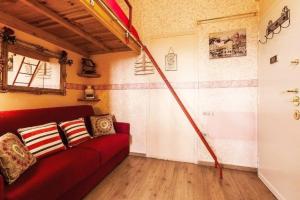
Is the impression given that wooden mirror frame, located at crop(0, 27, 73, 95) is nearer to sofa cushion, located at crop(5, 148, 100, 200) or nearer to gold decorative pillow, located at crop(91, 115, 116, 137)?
gold decorative pillow, located at crop(91, 115, 116, 137)

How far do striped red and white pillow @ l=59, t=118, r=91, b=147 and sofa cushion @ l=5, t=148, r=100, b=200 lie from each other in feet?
0.64

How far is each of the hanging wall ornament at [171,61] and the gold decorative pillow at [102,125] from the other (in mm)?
1272

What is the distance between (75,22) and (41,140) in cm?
140

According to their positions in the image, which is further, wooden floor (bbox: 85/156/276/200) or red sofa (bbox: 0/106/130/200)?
wooden floor (bbox: 85/156/276/200)

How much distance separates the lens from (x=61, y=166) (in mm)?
1342

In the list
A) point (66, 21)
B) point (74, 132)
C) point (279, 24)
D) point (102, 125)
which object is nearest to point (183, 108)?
point (102, 125)

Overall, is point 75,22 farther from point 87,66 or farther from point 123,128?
point 123,128

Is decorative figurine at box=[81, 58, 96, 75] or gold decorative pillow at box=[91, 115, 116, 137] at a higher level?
decorative figurine at box=[81, 58, 96, 75]

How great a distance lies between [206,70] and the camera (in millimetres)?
2408

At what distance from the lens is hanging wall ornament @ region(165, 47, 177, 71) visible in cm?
257

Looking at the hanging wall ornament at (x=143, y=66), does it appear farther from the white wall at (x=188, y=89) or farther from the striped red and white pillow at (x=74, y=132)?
the striped red and white pillow at (x=74, y=132)

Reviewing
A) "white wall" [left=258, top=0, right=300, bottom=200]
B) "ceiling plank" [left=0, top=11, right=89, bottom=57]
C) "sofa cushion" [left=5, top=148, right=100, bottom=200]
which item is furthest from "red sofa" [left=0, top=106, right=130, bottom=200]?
"white wall" [left=258, top=0, right=300, bottom=200]

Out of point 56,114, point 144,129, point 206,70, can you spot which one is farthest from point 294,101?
point 56,114

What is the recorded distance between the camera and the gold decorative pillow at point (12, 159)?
1.08 m
